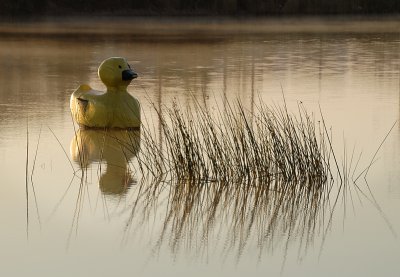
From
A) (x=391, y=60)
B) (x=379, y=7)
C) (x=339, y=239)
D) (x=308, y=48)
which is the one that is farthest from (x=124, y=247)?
(x=379, y=7)

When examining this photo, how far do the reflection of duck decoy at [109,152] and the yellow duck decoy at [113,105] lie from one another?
7 centimetres

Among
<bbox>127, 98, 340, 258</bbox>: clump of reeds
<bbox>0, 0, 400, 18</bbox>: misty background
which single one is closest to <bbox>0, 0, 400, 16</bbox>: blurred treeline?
<bbox>0, 0, 400, 18</bbox>: misty background

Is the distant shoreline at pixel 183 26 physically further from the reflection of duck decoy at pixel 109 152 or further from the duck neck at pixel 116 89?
the reflection of duck decoy at pixel 109 152

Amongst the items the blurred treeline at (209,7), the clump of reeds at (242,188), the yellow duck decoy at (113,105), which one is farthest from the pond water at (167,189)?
the blurred treeline at (209,7)

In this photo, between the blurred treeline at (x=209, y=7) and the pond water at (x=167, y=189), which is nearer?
the pond water at (x=167, y=189)

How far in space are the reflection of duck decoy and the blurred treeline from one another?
22787 mm

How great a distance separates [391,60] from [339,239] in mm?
10243

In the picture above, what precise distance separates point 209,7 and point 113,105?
23.4 meters

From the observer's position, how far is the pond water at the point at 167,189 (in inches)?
196

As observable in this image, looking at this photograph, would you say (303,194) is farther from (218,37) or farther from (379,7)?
(379,7)

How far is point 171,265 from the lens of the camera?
16.0 ft

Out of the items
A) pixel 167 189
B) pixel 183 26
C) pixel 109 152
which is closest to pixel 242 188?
pixel 167 189

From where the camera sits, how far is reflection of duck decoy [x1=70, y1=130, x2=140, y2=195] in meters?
6.62

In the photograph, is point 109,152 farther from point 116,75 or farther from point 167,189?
point 167,189
